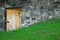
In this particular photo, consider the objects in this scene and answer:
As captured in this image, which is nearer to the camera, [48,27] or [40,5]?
[48,27]

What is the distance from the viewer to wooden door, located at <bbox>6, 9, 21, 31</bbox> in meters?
12.2

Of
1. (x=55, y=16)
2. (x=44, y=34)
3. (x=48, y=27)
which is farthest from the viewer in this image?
(x=55, y=16)

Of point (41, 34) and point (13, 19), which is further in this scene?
point (13, 19)

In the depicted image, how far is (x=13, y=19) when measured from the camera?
12273mm

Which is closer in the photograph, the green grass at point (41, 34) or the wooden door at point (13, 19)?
the green grass at point (41, 34)

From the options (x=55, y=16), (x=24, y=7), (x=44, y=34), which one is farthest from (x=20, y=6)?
(x=44, y=34)

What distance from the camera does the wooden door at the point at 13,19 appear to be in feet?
40.1

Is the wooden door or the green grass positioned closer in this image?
the green grass

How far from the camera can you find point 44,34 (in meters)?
8.87

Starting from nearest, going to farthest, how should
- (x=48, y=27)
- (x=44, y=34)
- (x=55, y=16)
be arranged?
Result: (x=44, y=34)
(x=48, y=27)
(x=55, y=16)

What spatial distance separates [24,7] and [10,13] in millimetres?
881

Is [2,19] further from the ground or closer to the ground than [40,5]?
closer to the ground

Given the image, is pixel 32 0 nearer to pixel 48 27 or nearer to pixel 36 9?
pixel 36 9

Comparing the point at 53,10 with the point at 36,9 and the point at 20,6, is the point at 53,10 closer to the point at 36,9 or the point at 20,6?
the point at 36,9
